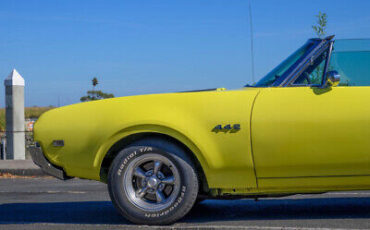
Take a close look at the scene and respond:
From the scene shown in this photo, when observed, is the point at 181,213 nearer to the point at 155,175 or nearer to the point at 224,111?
the point at 155,175

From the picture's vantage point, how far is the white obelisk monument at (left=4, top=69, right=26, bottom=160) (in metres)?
12.5

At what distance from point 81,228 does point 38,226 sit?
1.38 ft

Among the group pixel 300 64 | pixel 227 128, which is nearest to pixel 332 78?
pixel 300 64

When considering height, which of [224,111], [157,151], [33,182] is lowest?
[33,182]

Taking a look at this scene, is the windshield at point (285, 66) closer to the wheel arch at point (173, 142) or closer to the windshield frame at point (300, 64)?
the windshield frame at point (300, 64)

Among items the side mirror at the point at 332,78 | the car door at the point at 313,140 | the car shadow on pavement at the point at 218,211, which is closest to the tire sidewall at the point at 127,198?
the car shadow on pavement at the point at 218,211

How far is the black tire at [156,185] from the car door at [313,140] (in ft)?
1.88

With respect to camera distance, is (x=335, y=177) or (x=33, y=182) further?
(x=33, y=182)

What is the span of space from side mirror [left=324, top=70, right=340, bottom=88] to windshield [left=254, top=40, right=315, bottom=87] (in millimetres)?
384

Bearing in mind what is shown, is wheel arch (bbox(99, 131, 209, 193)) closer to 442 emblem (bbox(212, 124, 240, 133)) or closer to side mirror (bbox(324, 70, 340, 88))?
442 emblem (bbox(212, 124, 240, 133))

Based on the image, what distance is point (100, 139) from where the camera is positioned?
441cm

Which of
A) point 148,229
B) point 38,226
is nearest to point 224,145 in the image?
point 148,229

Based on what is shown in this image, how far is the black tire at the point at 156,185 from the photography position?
4234 millimetres

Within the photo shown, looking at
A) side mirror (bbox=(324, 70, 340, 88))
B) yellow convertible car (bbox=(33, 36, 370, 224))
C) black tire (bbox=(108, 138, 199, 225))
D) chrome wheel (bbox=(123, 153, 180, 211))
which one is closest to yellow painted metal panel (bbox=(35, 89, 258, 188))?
yellow convertible car (bbox=(33, 36, 370, 224))
